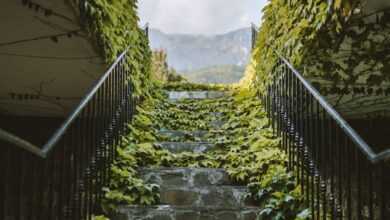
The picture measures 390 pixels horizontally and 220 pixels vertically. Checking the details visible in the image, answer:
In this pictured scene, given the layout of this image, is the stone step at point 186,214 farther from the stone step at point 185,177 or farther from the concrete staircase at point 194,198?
the stone step at point 185,177

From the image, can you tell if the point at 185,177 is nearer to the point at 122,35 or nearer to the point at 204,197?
the point at 204,197

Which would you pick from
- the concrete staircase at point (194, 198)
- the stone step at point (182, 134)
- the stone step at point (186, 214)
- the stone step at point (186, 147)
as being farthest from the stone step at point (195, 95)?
the stone step at point (186, 214)

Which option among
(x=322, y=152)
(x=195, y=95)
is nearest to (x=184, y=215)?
(x=322, y=152)

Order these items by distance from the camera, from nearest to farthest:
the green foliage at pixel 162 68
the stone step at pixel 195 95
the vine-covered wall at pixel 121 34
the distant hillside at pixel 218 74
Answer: the vine-covered wall at pixel 121 34
the stone step at pixel 195 95
the green foliage at pixel 162 68
the distant hillside at pixel 218 74

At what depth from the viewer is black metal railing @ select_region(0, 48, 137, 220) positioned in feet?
7.95

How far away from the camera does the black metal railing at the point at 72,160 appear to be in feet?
7.95

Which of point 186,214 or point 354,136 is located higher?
point 354,136

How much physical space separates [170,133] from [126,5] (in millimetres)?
1668

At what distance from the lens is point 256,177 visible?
15.3 feet

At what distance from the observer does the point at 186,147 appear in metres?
5.66

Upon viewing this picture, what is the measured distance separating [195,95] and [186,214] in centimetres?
434

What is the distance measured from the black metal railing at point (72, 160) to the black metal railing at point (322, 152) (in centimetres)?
161

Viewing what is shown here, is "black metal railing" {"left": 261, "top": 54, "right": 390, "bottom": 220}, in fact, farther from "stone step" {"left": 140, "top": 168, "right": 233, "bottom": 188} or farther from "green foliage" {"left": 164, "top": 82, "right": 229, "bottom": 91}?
"green foliage" {"left": 164, "top": 82, "right": 229, "bottom": 91}

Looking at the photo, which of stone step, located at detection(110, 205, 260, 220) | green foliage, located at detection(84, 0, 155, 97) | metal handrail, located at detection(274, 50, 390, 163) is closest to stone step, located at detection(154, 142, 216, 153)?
green foliage, located at detection(84, 0, 155, 97)
